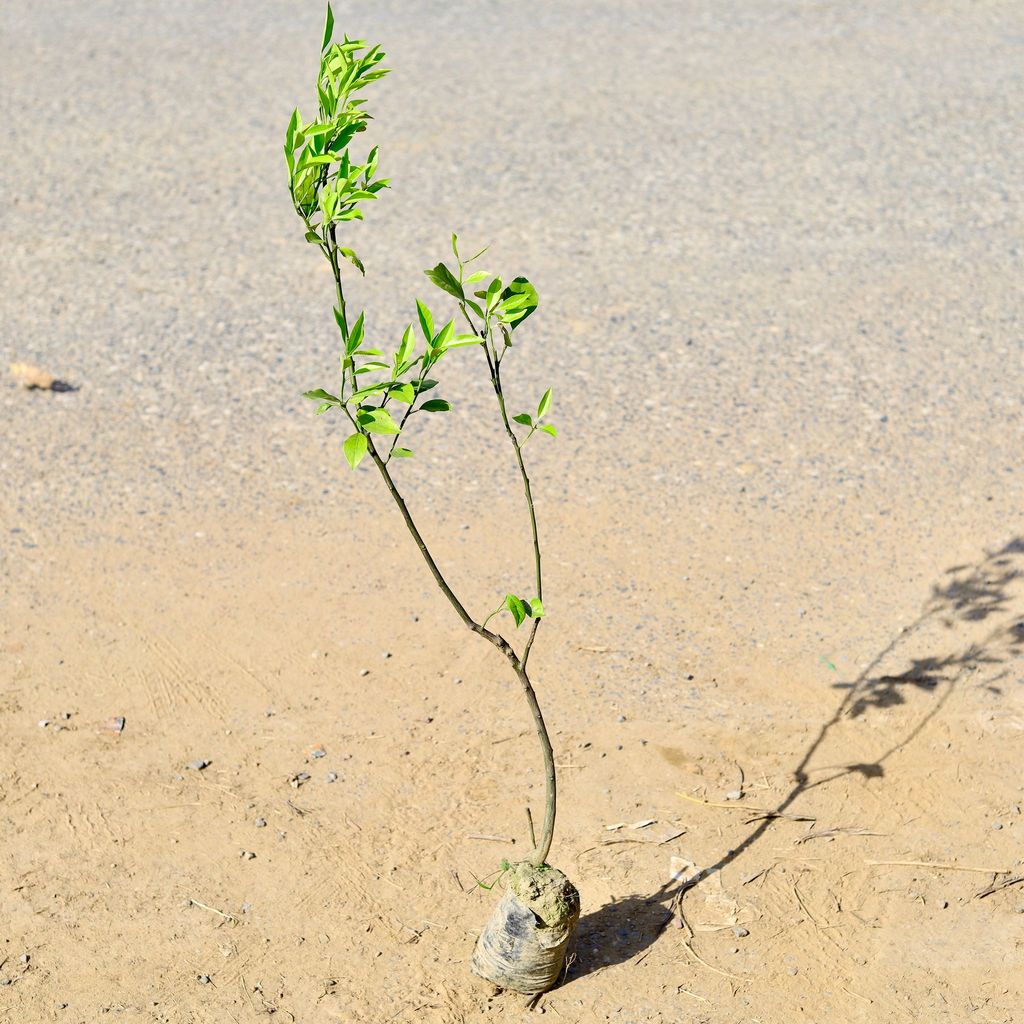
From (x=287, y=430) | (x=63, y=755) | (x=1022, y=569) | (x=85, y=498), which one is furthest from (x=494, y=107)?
(x=63, y=755)

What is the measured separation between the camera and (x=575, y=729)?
167 inches

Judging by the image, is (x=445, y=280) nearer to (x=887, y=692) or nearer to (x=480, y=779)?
(x=480, y=779)

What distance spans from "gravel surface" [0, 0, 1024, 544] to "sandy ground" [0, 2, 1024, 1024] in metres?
0.03

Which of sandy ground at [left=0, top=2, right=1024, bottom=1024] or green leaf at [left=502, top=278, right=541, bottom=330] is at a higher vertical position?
green leaf at [left=502, top=278, right=541, bottom=330]

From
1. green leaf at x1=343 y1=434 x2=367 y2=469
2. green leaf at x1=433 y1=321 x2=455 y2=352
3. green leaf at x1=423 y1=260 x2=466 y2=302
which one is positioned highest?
green leaf at x1=423 y1=260 x2=466 y2=302

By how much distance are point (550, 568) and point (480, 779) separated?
1142mm

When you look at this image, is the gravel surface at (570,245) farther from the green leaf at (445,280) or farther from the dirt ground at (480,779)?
the green leaf at (445,280)

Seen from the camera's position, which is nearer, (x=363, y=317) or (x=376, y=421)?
(x=376, y=421)

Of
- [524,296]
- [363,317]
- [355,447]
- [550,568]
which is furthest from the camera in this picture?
[550,568]

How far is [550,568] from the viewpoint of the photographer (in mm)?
4957

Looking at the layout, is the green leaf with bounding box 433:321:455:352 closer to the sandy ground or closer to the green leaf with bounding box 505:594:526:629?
the green leaf with bounding box 505:594:526:629

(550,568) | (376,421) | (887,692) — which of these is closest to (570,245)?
(550,568)

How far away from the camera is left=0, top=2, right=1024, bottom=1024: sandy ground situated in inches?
140

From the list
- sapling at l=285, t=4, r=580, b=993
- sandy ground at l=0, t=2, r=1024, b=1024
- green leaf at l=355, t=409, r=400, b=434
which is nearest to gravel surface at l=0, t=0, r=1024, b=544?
sandy ground at l=0, t=2, r=1024, b=1024
